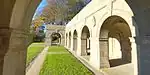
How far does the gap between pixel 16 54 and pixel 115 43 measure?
13.5 meters

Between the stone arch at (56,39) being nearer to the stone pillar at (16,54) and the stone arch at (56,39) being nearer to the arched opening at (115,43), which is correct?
the arched opening at (115,43)

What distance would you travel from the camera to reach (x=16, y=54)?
2137 mm

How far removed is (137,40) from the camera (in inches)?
112

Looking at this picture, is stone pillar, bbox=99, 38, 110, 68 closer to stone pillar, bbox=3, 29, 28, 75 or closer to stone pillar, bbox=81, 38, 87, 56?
stone pillar, bbox=81, 38, 87, 56

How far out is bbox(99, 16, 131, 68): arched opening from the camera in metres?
9.20

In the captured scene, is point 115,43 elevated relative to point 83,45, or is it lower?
elevated

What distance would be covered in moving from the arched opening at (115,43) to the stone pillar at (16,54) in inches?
268

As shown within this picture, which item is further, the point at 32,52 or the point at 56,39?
the point at 56,39

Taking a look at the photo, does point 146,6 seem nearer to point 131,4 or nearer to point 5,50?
point 131,4

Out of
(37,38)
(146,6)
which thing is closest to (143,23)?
(146,6)

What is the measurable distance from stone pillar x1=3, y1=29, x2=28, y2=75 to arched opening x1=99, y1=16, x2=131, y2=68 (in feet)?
22.4

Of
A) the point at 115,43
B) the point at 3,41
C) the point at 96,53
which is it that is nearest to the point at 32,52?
the point at 115,43

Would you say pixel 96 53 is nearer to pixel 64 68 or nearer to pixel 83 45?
pixel 64 68

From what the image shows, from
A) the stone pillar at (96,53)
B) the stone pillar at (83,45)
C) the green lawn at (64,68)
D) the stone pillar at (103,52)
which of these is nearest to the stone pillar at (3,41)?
the green lawn at (64,68)
